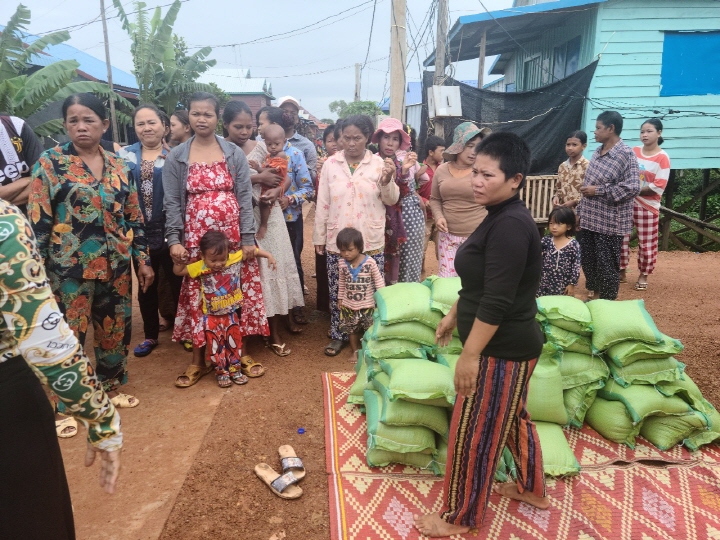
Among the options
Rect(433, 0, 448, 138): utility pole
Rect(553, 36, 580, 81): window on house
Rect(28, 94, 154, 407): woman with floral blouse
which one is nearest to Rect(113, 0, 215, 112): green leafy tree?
Rect(433, 0, 448, 138): utility pole

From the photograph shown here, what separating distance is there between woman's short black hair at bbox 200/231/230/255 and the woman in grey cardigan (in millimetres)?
127

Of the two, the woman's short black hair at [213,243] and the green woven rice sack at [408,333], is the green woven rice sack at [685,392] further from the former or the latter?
the woman's short black hair at [213,243]

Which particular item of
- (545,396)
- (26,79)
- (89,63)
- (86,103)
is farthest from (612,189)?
(89,63)

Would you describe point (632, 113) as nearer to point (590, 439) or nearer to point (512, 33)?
point (512, 33)

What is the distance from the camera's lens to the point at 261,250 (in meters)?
4.04

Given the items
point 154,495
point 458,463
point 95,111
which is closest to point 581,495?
point 458,463

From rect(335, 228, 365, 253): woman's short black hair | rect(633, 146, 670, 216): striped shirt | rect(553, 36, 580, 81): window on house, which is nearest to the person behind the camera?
rect(335, 228, 365, 253): woman's short black hair

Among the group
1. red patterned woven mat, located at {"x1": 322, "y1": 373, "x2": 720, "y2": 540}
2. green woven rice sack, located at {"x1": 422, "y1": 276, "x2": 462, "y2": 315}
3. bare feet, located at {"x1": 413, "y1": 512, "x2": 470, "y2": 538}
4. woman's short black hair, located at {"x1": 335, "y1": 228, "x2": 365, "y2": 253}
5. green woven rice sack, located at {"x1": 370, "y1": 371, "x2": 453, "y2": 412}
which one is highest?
woman's short black hair, located at {"x1": 335, "y1": 228, "x2": 365, "y2": 253}

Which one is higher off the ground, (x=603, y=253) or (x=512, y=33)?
(x=512, y=33)

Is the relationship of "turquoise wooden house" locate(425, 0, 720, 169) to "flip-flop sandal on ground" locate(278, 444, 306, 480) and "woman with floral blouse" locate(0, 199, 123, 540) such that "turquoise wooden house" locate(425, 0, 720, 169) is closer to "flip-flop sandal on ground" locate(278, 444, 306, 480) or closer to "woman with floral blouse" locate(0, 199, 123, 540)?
"flip-flop sandal on ground" locate(278, 444, 306, 480)

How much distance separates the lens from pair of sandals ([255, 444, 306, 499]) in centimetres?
270

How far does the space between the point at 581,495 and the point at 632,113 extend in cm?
789

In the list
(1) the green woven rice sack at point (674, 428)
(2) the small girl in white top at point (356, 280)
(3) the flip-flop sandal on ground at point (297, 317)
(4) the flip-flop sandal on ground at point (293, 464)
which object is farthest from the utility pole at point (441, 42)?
(4) the flip-flop sandal on ground at point (293, 464)

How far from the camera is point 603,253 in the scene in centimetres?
520
